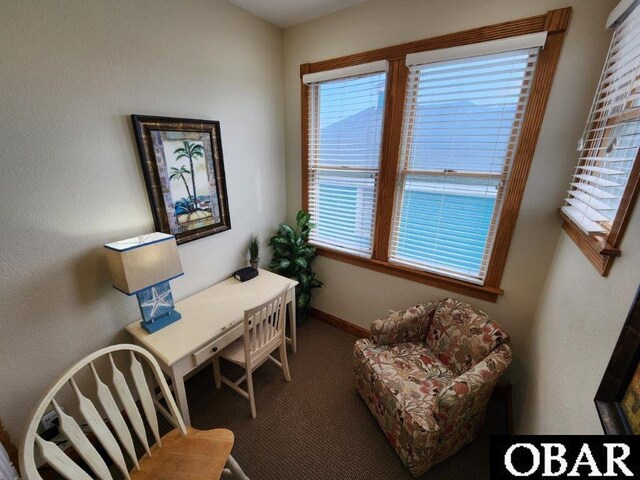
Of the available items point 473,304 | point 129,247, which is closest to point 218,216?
point 129,247

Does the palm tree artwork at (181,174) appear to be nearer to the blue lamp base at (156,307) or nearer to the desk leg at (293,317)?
the blue lamp base at (156,307)

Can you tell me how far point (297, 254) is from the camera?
2502 mm

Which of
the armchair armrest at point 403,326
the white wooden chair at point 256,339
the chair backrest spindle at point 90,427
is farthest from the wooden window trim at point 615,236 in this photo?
the chair backrest spindle at point 90,427

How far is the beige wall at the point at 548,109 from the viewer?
1.36 metres

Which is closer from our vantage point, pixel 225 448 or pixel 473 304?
pixel 225 448

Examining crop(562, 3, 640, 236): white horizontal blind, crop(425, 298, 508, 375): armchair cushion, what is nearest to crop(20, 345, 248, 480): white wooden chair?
crop(425, 298, 508, 375): armchair cushion

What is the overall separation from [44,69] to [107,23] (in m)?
0.40

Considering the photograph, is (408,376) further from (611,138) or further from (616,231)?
(611,138)

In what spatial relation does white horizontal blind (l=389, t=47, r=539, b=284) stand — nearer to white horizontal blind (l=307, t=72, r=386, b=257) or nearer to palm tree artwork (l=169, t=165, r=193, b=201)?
white horizontal blind (l=307, t=72, r=386, b=257)

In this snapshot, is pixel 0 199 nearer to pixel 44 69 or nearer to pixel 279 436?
pixel 44 69

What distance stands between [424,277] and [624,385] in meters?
1.35

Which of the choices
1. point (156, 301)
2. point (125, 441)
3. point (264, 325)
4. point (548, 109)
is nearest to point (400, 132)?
point (548, 109)

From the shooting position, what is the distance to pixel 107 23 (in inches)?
52.7

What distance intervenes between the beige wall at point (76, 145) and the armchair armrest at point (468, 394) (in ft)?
5.94
